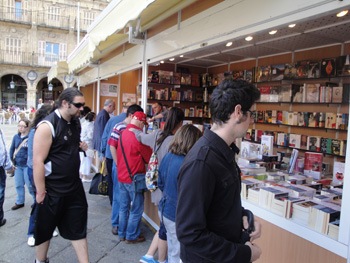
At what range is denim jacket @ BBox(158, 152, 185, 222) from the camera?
2428 mm

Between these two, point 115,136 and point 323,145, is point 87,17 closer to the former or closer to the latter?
point 115,136

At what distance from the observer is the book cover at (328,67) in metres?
4.30

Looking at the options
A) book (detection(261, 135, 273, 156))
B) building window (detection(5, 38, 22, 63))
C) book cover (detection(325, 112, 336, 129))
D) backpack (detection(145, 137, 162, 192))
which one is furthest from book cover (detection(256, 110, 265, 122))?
building window (detection(5, 38, 22, 63))

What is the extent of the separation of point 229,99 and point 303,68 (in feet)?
13.5

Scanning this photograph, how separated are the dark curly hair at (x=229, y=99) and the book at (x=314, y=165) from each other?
8.73 ft

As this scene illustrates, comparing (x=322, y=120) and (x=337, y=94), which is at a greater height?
(x=337, y=94)

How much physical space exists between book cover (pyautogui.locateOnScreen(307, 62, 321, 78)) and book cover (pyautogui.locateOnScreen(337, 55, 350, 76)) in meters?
0.32

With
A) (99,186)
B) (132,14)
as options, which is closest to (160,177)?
(132,14)

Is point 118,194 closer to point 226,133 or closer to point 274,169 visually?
point 274,169

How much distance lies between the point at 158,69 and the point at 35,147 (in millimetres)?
4868

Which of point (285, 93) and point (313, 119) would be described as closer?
point (313, 119)

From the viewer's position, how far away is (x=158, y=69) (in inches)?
271

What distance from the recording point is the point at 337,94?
4.30 metres

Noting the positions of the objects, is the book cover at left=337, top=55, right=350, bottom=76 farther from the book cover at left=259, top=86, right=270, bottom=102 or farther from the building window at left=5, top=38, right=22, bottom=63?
the building window at left=5, top=38, right=22, bottom=63
